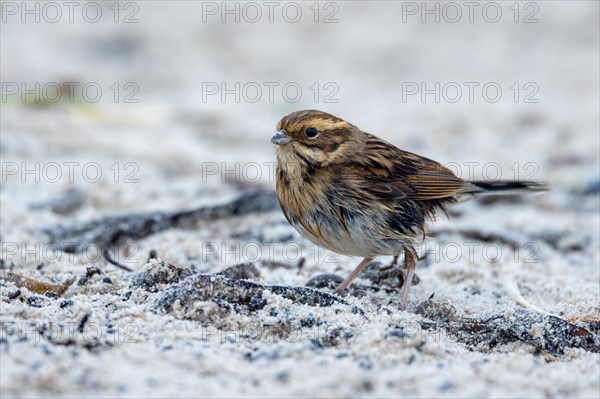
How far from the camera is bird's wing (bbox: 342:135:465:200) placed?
5.30 metres

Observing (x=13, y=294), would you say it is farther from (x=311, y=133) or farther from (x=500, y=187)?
(x=500, y=187)

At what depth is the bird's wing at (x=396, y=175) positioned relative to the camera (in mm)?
5301

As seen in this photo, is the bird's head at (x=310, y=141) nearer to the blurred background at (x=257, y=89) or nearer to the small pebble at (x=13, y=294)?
the small pebble at (x=13, y=294)

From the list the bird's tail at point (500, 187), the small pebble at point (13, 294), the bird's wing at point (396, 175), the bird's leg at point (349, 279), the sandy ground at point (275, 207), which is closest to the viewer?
Answer: the sandy ground at point (275, 207)

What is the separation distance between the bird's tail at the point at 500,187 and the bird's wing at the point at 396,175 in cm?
11

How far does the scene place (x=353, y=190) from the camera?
5.19 meters

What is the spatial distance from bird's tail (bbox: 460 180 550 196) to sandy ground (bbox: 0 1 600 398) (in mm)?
529

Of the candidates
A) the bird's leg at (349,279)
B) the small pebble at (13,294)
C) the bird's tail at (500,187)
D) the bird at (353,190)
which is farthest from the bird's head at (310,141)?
the small pebble at (13,294)

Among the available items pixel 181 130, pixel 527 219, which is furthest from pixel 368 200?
pixel 181 130

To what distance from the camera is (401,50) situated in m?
12.8

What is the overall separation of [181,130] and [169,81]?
79.1 inches

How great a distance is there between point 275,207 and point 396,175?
5.60 feet

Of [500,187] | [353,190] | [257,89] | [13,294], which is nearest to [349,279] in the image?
[353,190]

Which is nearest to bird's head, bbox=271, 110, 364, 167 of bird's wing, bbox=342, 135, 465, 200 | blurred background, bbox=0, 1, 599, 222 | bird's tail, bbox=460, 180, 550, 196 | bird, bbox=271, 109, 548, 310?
bird, bbox=271, 109, 548, 310
